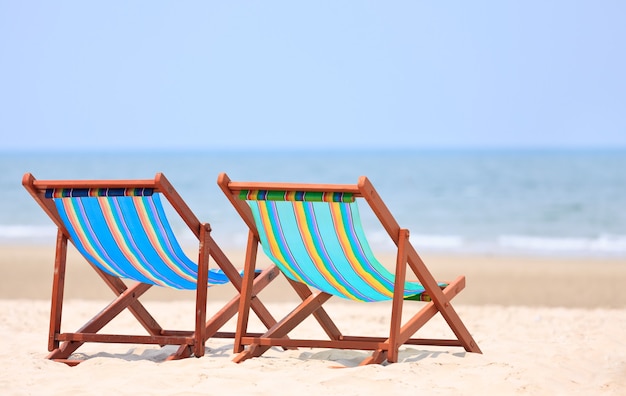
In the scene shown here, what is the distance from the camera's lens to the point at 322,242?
386 cm

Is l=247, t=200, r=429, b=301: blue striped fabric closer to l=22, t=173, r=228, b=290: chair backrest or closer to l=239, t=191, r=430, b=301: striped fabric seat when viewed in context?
l=239, t=191, r=430, b=301: striped fabric seat

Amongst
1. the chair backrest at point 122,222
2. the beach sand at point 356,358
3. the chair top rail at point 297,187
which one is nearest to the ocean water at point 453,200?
the beach sand at point 356,358

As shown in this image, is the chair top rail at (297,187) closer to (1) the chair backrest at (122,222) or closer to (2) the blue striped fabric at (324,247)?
(2) the blue striped fabric at (324,247)

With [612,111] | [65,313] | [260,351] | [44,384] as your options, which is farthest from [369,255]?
[612,111]

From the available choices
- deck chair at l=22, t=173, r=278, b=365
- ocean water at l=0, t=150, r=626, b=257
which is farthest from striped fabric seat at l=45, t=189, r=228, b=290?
ocean water at l=0, t=150, r=626, b=257

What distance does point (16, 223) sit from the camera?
17125 mm

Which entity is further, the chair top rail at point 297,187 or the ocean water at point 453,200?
the ocean water at point 453,200

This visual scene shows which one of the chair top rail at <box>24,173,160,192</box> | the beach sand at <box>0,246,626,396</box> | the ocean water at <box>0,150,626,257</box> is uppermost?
the ocean water at <box>0,150,626,257</box>

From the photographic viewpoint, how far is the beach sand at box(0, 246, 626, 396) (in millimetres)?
3670

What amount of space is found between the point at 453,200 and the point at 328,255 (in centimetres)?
1851

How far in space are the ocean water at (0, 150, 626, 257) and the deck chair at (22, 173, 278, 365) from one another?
28.5 feet

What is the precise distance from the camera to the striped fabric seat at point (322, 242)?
380 centimetres

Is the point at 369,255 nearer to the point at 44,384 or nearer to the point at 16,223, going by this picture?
the point at 44,384

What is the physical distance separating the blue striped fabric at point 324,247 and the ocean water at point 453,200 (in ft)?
28.5
